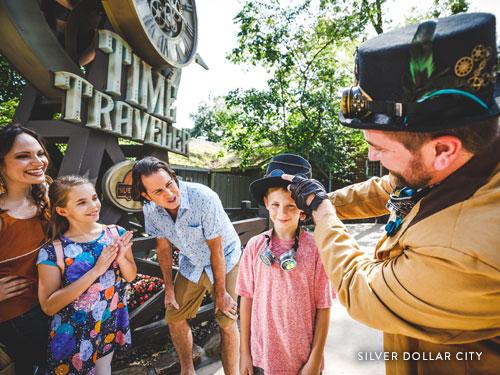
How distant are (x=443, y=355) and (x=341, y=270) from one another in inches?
16.8

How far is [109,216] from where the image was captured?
3174 millimetres

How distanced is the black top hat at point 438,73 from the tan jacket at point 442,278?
0.62 feet

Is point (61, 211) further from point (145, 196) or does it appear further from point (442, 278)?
point (442, 278)

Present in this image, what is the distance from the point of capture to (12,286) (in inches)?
70.3

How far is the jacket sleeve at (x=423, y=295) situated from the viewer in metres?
0.83

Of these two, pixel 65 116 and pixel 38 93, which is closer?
pixel 65 116

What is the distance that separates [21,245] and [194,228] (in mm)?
1196

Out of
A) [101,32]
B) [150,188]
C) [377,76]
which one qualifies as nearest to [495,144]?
[377,76]

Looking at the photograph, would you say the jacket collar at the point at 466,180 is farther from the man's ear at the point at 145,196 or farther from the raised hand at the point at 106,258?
the man's ear at the point at 145,196

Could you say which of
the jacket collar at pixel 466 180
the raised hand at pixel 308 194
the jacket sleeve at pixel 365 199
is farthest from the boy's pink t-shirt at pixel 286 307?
the jacket collar at pixel 466 180

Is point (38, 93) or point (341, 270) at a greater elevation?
point (38, 93)

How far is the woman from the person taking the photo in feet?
5.94

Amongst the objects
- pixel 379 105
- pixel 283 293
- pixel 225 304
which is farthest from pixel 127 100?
pixel 379 105

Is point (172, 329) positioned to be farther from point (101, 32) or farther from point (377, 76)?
point (101, 32)
